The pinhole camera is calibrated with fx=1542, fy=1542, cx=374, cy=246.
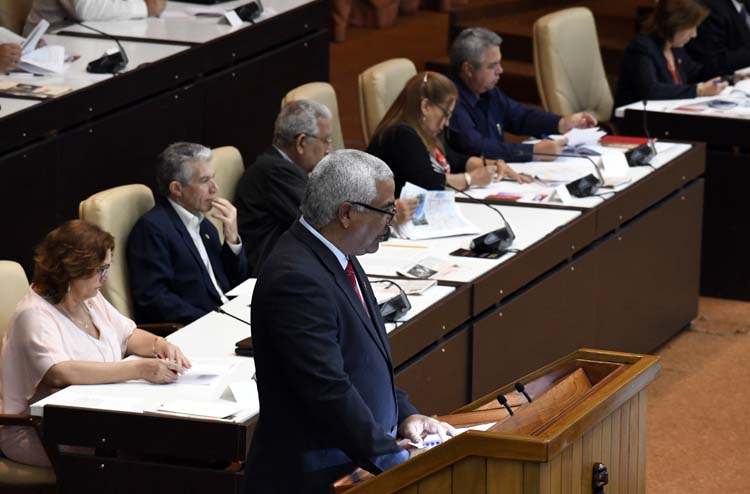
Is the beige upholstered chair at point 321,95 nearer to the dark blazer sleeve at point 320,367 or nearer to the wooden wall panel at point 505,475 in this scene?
the dark blazer sleeve at point 320,367

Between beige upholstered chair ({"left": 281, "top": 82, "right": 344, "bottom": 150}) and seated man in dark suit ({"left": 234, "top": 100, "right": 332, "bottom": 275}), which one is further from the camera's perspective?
beige upholstered chair ({"left": 281, "top": 82, "right": 344, "bottom": 150})

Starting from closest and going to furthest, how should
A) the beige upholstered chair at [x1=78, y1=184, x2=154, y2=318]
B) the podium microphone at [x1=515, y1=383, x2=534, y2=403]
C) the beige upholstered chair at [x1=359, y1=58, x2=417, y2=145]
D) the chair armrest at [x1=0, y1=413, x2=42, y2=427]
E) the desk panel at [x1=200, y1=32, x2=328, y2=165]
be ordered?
the podium microphone at [x1=515, y1=383, x2=534, y2=403] → the chair armrest at [x1=0, y1=413, x2=42, y2=427] → the beige upholstered chair at [x1=78, y1=184, x2=154, y2=318] → the beige upholstered chair at [x1=359, y1=58, x2=417, y2=145] → the desk panel at [x1=200, y1=32, x2=328, y2=165]

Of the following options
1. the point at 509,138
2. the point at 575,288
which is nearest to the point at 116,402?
the point at 575,288

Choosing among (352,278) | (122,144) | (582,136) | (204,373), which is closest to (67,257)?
(204,373)

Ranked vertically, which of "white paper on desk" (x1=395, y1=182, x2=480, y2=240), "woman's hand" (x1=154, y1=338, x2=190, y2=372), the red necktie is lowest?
"white paper on desk" (x1=395, y1=182, x2=480, y2=240)

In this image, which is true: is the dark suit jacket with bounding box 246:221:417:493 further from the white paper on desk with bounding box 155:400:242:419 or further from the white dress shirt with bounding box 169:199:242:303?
the white dress shirt with bounding box 169:199:242:303

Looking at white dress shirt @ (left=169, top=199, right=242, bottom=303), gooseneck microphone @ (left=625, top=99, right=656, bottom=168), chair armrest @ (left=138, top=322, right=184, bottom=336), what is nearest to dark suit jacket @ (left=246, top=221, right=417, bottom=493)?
chair armrest @ (left=138, top=322, right=184, bottom=336)

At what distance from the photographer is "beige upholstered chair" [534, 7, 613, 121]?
310 inches

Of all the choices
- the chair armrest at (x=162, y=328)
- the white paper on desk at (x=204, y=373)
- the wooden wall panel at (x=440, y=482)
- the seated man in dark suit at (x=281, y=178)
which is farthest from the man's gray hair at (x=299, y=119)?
the wooden wall panel at (x=440, y=482)

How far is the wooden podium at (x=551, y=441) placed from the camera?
2.84 meters

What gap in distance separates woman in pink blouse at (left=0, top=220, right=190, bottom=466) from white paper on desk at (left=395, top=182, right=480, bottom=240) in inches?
58.9

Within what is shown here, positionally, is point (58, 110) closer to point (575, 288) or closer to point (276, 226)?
point (276, 226)

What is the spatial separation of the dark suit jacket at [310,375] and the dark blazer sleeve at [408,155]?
113 inches

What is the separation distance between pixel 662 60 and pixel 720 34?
1.04m
